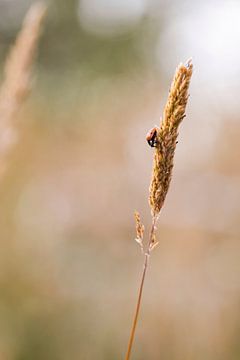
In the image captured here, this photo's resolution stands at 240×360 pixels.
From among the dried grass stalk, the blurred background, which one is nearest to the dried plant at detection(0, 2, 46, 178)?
the dried grass stalk

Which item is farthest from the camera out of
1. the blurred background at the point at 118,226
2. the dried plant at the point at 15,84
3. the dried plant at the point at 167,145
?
the blurred background at the point at 118,226

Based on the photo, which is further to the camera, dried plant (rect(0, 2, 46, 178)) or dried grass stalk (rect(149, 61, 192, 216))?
dried plant (rect(0, 2, 46, 178))

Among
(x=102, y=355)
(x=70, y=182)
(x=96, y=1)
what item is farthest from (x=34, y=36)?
(x=96, y=1)

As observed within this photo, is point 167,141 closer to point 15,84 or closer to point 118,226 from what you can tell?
point 15,84

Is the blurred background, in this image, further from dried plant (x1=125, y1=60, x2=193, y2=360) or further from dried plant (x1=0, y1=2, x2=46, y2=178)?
dried plant (x1=125, y1=60, x2=193, y2=360)

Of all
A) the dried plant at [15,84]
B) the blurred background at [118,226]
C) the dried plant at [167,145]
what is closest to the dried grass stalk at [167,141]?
the dried plant at [167,145]

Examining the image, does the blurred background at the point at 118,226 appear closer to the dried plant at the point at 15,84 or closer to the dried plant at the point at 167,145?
the dried plant at the point at 15,84

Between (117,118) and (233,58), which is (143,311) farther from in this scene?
(233,58)
